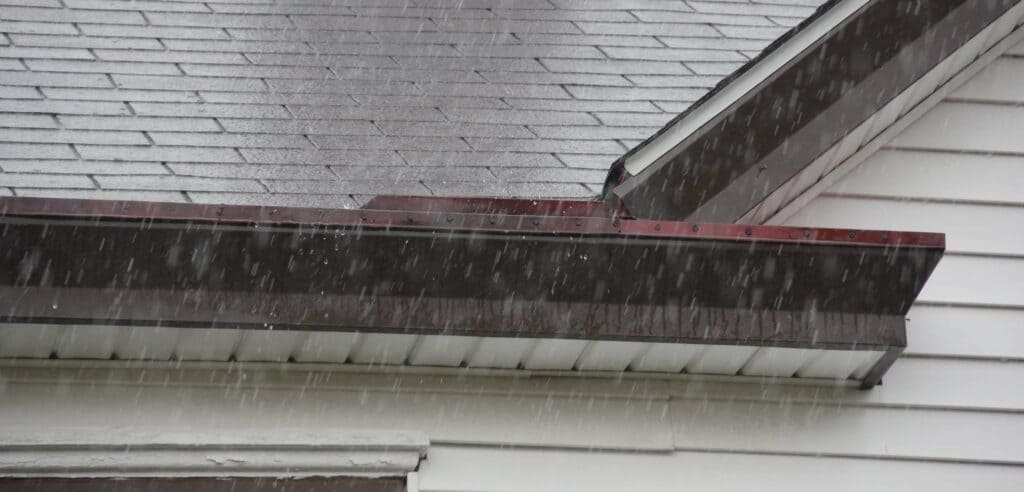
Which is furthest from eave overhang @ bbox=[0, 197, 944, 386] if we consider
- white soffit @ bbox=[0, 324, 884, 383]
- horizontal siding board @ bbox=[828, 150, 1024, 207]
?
horizontal siding board @ bbox=[828, 150, 1024, 207]

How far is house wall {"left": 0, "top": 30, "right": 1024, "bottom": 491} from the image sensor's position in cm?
435

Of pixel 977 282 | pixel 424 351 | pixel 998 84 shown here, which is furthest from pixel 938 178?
pixel 424 351

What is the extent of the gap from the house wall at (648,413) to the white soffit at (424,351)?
0.05 m

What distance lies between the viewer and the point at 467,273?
4.26 m

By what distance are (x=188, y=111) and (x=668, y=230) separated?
1.88m

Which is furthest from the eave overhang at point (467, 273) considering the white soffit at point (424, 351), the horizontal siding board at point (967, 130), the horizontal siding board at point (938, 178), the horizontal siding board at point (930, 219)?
the horizontal siding board at point (967, 130)

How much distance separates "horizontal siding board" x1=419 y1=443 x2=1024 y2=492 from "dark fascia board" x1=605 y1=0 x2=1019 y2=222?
0.79 metres

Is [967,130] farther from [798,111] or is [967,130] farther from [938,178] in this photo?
[798,111]

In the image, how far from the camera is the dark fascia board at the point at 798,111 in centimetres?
449

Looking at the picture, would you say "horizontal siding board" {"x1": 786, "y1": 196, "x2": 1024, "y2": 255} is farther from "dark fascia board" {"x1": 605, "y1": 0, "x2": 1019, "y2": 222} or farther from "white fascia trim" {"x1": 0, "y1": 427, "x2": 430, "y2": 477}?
"white fascia trim" {"x1": 0, "y1": 427, "x2": 430, "y2": 477}

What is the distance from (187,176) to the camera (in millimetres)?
4680

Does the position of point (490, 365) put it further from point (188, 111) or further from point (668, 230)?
point (188, 111)

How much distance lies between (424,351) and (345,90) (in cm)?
136

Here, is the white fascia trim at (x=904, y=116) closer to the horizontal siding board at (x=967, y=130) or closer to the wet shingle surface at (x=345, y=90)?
the horizontal siding board at (x=967, y=130)
